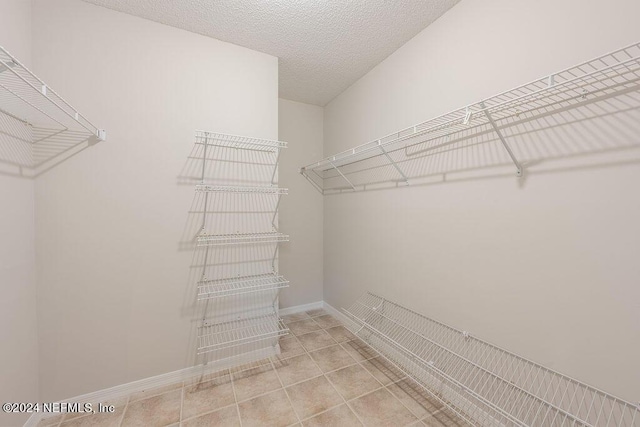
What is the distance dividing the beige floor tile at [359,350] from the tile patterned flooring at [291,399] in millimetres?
16

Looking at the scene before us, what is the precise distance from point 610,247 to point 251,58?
8.45 ft

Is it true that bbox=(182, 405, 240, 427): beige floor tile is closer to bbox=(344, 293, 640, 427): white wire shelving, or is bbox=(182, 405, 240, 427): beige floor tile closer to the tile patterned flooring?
the tile patterned flooring

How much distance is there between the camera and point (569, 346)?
1.13m

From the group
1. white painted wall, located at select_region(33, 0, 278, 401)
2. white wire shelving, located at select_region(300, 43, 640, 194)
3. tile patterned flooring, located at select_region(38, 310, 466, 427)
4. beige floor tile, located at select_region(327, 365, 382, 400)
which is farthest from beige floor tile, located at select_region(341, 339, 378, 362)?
white wire shelving, located at select_region(300, 43, 640, 194)

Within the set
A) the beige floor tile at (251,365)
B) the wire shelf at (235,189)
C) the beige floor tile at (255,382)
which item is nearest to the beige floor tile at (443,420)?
the beige floor tile at (255,382)

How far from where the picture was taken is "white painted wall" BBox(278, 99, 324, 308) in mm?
3008

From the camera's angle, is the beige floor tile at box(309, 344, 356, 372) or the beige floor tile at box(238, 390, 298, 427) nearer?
the beige floor tile at box(238, 390, 298, 427)

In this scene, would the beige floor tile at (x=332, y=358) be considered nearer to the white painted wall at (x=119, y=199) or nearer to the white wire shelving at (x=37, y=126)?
the white painted wall at (x=119, y=199)

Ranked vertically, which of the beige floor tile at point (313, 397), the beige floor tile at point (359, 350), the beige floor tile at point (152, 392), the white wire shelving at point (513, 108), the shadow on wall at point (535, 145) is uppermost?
the white wire shelving at point (513, 108)

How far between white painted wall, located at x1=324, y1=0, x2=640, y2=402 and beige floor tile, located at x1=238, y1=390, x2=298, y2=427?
113 cm

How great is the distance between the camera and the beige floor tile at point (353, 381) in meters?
1.73

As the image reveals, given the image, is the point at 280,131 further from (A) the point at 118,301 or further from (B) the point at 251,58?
(A) the point at 118,301

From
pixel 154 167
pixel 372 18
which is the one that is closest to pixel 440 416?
pixel 154 167

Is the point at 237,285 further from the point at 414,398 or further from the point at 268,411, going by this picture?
the point at 414,398
